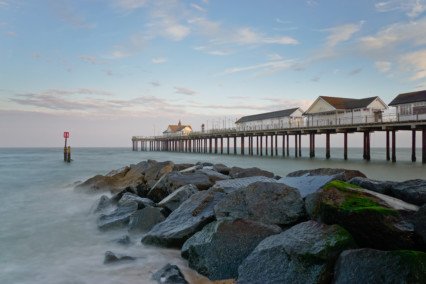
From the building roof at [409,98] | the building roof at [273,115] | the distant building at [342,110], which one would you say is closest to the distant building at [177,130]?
the building roof at [273,115]

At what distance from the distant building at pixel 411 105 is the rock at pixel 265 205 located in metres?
24.7

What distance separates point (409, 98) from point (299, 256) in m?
29.6

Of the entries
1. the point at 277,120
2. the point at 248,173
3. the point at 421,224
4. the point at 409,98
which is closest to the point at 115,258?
the point at 421,224

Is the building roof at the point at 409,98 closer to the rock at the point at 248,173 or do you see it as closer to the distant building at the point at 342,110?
the distant building at the point at 342,110

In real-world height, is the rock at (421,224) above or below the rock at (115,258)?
above

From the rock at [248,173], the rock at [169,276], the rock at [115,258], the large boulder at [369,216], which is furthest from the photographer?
the rock at [248,173]

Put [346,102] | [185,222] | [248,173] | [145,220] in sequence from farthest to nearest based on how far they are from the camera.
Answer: [346,102] → [248,173] → [145,220] → [185,222]

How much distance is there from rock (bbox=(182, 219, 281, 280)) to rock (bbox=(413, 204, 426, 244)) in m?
→ 1.62

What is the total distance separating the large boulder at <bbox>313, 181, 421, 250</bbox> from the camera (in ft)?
10.8

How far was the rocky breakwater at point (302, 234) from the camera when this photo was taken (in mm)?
2928

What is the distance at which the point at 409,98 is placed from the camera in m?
27.1

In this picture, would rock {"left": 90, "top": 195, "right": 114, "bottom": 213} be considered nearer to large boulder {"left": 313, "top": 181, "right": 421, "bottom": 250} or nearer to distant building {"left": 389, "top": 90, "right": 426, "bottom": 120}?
large boulder {"left": 313, "top": 181, "right": 421, "bottom": 250}

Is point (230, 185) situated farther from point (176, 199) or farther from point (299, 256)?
point (299, 256)

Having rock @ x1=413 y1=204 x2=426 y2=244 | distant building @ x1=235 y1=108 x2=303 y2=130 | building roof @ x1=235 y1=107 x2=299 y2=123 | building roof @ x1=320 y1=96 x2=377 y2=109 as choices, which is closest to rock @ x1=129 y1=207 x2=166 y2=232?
rock @ x1=413 y1=204 x2=426 y2=244
